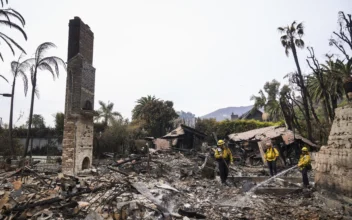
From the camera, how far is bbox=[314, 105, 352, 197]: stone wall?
681 cm

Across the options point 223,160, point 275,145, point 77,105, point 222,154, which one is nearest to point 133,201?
point 77,105

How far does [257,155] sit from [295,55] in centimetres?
990

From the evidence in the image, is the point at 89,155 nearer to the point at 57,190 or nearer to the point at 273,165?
the point at 57,190

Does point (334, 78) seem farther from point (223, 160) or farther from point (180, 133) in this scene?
point (223, 160)

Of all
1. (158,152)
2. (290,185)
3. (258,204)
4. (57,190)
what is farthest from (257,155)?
(57,190)

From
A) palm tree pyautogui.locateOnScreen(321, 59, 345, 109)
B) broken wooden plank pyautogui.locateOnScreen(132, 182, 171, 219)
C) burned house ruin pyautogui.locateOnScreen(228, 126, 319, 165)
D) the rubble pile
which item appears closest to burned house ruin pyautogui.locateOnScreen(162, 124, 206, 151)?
burned house ruin pyautogui.locateOnScreen(228, 126, 319, 165)

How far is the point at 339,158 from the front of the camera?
713 cm

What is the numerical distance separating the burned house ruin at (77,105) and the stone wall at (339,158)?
742 cm

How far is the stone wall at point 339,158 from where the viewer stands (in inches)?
268

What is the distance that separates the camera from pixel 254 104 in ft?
143

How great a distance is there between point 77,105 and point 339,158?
7.82 m

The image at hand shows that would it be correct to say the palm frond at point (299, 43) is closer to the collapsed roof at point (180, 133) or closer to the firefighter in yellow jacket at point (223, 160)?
the collapsed roof at point (180, 133)

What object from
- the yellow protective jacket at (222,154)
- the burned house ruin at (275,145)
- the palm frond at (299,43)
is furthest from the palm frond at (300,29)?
the yellow protective jacket at (222,154)

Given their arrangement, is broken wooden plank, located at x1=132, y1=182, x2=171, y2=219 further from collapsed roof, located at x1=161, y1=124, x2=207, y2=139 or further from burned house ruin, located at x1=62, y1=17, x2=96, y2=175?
collapsed roof, located at x1=161, y1=124, x2=207, y2=139
